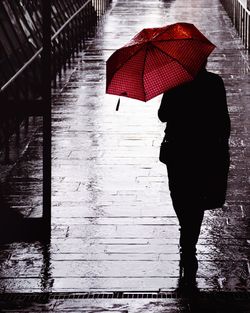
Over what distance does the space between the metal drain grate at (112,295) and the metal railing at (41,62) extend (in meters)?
1.21

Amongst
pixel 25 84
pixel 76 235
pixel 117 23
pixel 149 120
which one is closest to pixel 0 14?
pixel 25 84

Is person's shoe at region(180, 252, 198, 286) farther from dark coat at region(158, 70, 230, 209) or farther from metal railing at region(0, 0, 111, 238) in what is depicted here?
metal railing at region(0, 0, 111, 238)

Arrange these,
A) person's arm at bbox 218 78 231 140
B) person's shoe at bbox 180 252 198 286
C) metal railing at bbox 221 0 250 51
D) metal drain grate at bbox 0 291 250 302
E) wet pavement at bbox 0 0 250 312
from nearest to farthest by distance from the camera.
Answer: person's arm at bbox 218 78 231 140 < metal drain grate at bbox 0 291 250 302 < person's shoe at bbox 180 252 198 286 < wet pavement at bbox 0 0 250 312 < metal railing at bbox 221 0 250 51

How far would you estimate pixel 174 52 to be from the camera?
5.98 metres

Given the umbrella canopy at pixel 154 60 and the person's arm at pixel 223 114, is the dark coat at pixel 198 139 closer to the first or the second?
the person's arm at pixel 223 114

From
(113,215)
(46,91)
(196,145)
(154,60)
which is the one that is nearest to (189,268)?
(196,145)

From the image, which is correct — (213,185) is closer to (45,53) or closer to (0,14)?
(45,53)

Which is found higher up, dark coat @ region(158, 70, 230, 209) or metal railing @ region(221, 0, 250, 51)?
dark coat @ region(158, 70, 230, 209)

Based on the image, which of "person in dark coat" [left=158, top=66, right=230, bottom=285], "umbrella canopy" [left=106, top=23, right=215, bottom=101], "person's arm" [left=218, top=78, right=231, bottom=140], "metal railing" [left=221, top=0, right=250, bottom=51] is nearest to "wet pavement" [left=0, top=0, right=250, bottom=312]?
"person in dark coat" [left=158, top=66, right=230, bottom=285]

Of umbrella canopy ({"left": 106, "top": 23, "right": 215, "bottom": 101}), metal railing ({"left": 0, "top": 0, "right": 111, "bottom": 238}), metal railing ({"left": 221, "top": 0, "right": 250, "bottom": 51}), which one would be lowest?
metal railing ({"left": 221, "top": 0, "right": 250, "bottom": 51})

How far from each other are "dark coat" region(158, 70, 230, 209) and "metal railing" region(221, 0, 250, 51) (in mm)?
13224

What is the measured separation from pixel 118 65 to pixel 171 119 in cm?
47

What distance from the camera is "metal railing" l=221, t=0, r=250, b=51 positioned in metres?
19.3

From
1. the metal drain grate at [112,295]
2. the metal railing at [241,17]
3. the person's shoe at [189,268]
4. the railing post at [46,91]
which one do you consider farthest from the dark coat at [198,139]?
the metal railing at [241,17]
